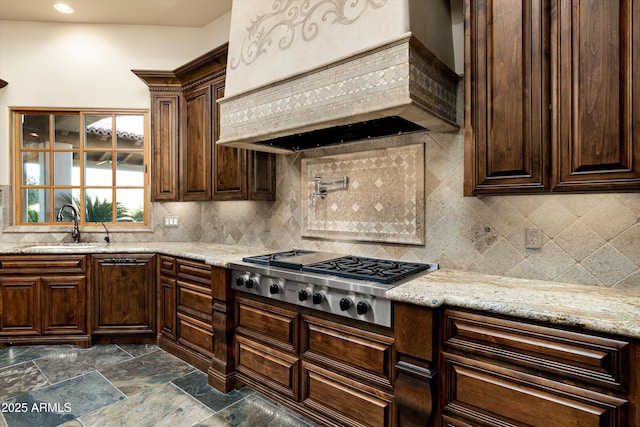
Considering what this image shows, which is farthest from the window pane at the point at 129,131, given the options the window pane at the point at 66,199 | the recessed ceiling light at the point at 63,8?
the recessed ceiling light at the point at 63,8

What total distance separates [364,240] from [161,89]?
2.49m

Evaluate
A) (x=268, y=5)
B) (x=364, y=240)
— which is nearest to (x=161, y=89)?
(x=268, y=5)

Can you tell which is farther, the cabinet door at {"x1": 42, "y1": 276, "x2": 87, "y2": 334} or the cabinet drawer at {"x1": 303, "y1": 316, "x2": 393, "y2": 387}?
the cabinet door at {"x1": 42, "y1": 276, "x2": 87, "y2": 334}

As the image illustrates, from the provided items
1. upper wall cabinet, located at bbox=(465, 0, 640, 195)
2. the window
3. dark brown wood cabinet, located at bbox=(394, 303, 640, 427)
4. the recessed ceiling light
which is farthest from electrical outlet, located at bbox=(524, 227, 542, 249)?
the recessed ceiling light

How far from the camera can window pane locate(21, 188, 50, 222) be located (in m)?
3.74

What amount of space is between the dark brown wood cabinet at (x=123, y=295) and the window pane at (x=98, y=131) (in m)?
1.36

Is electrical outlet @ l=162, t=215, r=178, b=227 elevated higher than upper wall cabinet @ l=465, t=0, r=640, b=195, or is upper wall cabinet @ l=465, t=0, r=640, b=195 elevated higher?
upper wall cabinet @ l=465, t=0, r=640, b=195

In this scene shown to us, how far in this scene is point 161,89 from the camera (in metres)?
3.38

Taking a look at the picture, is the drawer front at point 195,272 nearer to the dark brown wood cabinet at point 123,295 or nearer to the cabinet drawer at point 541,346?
the dark brown wood cabinet at point 123,295

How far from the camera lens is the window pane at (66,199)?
375 centimetres

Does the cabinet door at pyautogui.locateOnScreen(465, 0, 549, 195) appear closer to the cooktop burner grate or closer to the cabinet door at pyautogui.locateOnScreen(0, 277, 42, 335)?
the cooktop burner grate

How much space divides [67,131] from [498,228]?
4.25 metres

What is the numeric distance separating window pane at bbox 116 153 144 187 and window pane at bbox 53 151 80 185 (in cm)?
43

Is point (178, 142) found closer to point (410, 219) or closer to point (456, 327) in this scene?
point (410, 219)
